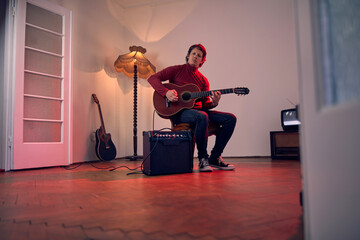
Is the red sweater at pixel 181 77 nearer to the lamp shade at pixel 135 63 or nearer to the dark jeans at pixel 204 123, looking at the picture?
the dark jeans at pixel 204 123

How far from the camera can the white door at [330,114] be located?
0.44 m

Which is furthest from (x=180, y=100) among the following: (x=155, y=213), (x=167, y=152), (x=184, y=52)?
(x=184, y=52)

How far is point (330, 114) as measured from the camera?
47 centimetres

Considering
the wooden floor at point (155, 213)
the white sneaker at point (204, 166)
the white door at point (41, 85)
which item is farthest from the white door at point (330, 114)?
the white door at point (41, 85)

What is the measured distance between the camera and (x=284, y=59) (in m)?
3.88

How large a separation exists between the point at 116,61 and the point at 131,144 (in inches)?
52.4

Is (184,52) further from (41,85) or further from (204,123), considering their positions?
(204,123)

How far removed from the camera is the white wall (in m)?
3.71

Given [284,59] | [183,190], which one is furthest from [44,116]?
[284,59]

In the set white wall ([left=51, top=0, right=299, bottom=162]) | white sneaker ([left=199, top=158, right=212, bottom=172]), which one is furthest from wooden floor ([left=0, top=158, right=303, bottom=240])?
white wall ([left=51, top=0, right=299, bottom=162])

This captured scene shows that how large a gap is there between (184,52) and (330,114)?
3952 mm

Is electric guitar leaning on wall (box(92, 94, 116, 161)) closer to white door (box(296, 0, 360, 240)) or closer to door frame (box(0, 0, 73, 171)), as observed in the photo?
door frame (box(0, 0, 73, 171))

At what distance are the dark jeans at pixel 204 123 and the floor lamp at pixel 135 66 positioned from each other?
162 centimetres

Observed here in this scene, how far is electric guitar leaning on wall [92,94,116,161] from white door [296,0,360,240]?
3337 mm
